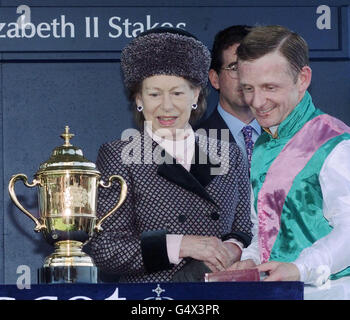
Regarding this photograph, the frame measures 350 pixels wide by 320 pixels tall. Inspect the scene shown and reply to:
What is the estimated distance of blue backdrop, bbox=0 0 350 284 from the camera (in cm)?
452

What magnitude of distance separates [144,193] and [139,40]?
50 centimetres

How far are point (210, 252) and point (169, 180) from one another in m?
0.29

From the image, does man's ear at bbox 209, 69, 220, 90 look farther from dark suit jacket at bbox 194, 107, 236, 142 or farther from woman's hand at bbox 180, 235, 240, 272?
woman's hand at bbox 180, 235, 240, 272

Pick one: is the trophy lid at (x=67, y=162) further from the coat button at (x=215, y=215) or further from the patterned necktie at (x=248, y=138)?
the patterned necktie at (x=248, y=138)

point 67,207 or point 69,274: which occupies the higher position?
point 67,207

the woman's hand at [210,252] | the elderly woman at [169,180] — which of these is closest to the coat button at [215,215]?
the elderly woman at [169,180]

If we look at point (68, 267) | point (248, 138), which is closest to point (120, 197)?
point (68, 267)

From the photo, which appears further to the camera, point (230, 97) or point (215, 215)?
point (230, 97)

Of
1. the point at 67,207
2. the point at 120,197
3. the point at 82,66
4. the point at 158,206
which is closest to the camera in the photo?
the point at 67,207

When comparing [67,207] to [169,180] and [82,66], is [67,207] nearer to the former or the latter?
[169,180]

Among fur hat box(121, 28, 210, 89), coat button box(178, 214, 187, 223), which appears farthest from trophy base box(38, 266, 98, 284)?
fur hat box(121, 28, 210, 89)

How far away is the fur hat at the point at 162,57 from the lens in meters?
3.81

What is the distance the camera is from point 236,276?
120 inches
